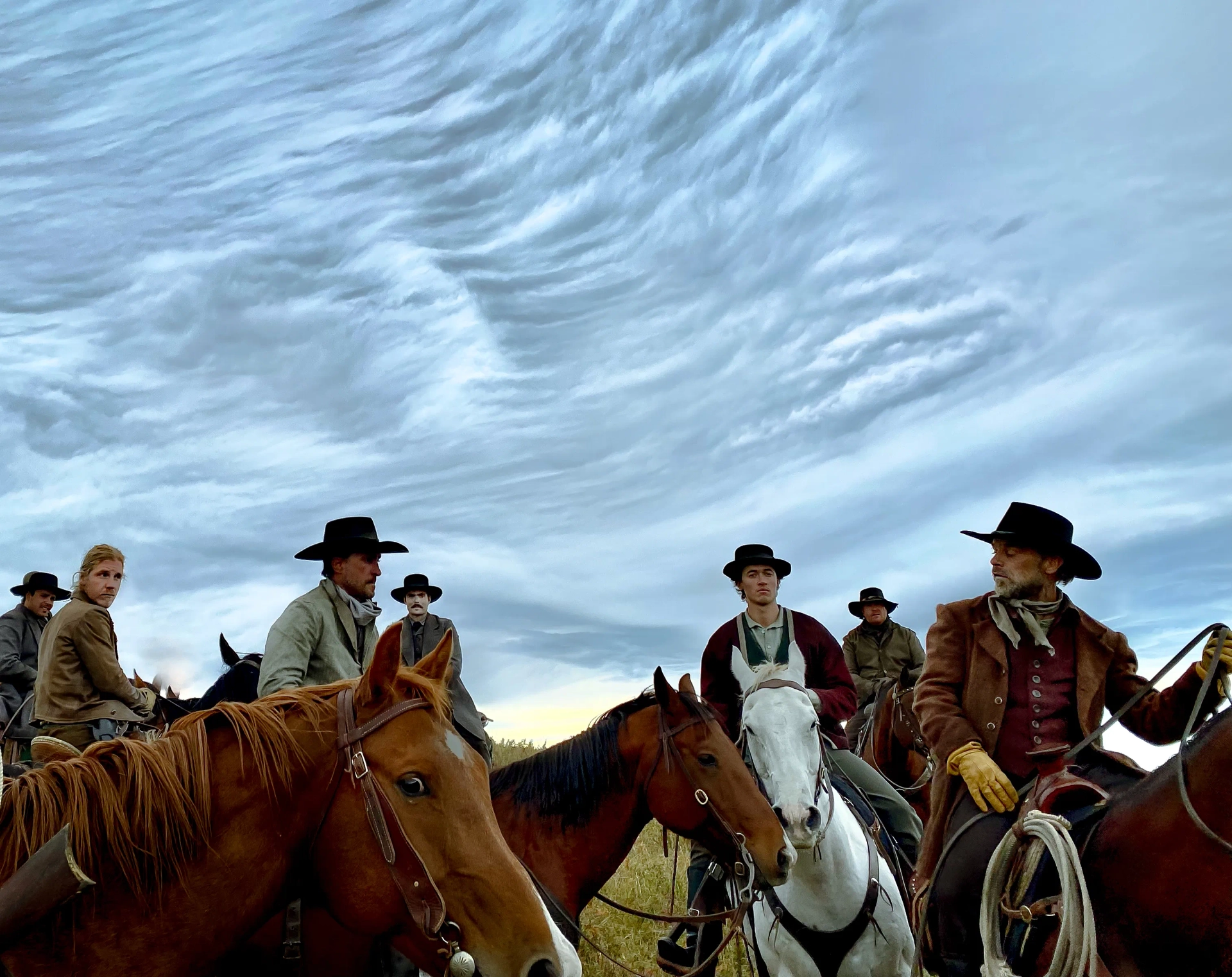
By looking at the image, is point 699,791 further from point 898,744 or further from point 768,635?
point 898,744

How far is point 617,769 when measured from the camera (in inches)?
249

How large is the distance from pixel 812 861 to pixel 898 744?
690 centimetres

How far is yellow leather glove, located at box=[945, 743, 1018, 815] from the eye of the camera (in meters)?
5.24

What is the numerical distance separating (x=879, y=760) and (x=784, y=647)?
5.76 meters

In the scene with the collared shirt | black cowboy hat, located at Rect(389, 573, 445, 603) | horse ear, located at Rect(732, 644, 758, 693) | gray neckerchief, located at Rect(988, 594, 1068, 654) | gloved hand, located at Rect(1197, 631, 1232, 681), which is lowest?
gloved hand, located at Rect(1197, 631, 1232, 681)

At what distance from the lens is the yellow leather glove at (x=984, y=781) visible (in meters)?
5.24

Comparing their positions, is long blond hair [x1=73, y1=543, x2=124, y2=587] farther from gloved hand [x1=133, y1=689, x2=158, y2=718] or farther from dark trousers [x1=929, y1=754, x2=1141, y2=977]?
dark trousers [x1=929, y1=754, x2=1141, y2=977]

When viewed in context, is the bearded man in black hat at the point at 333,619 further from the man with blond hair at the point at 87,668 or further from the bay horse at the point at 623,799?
the man with blond hair at the point at 87,668

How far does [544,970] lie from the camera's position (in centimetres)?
326

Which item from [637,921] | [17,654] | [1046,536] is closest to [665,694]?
[1046,536]

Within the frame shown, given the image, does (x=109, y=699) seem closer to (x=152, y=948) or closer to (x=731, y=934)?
(x=731, y=934)

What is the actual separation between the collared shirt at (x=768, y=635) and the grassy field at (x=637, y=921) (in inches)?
81.5

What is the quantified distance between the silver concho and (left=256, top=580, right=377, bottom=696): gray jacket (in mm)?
2488

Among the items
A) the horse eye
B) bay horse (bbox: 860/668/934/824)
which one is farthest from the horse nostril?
bay horse (bbox: 860/668/934/824)
